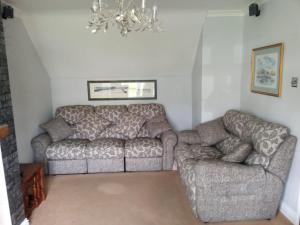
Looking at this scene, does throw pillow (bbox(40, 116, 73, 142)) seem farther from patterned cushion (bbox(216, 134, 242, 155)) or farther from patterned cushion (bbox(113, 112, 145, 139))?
patterned cushion (bbox(216, 134, 242, 155))

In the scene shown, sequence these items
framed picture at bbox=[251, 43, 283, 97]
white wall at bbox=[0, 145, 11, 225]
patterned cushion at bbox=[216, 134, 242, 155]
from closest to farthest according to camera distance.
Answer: white wall at bbox=[0, 145, 11, 225]
framed picture at bbox=[251, 43, 283, 97]
patterned cushion at bbox=[216, 134, 242, 155]

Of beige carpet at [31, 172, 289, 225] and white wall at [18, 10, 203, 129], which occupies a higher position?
white wall at [18, 10, 203, 129]

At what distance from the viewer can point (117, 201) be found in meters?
2.89

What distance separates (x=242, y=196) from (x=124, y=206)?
4.29ft

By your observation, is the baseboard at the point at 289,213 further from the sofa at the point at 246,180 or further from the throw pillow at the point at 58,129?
the throw pillow at the point at 58,129

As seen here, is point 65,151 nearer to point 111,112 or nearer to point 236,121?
point 111,112

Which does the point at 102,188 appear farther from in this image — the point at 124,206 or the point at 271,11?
the point at 271,11

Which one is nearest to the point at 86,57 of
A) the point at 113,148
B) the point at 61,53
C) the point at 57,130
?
the point at 61,53

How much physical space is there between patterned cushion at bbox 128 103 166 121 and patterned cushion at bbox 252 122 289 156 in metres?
2.00

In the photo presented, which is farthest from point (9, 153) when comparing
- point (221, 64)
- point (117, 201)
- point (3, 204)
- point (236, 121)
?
point (221, 64)

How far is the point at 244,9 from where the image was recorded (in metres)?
3.50

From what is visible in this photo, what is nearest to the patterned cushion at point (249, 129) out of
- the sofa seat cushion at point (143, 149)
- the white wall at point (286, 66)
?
the white wall at point (286, 66)

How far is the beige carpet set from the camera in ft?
8.28

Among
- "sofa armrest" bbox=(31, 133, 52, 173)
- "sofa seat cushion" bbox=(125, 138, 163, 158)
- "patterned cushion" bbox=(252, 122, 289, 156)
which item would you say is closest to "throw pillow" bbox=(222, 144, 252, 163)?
"patterned cushion" bbox=(252, 122, 289, 156)
